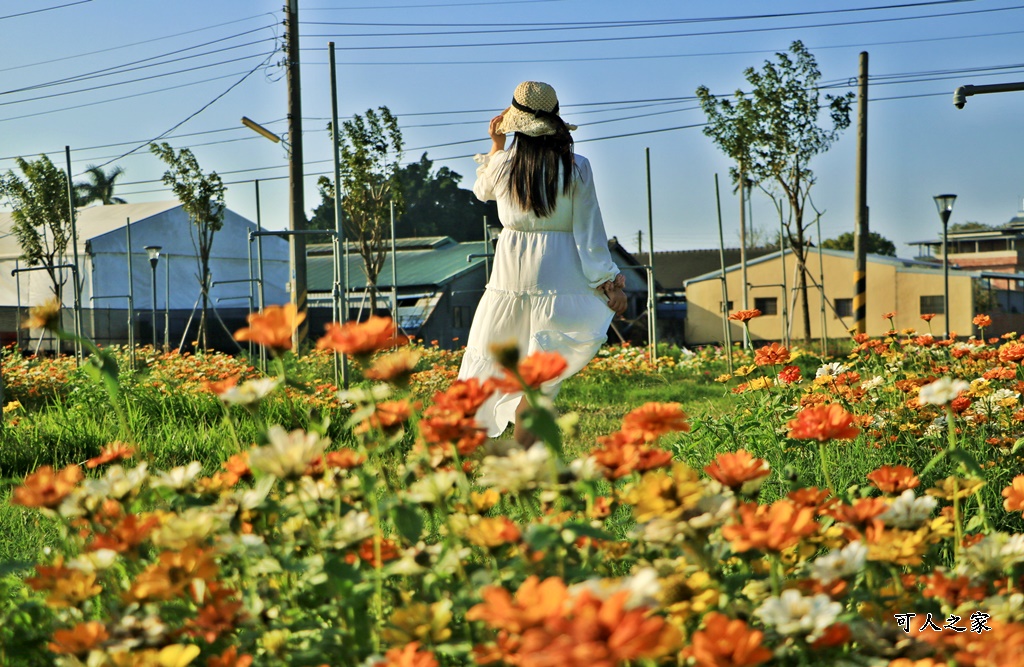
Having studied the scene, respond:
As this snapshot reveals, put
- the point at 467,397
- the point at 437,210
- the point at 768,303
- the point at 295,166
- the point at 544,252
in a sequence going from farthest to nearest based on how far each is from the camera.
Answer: the point at 437,210
the point at 768,303
the point at 295,166
the point at 544,252
the point at 467,397

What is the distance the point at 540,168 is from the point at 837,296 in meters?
29.2

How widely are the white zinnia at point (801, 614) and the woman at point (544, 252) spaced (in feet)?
8.26

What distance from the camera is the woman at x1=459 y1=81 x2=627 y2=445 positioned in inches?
139

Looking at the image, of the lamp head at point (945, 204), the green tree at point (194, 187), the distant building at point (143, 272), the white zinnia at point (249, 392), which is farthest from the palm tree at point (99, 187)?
the white zinnia at point (249, 392)

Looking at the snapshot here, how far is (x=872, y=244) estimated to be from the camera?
5253 cm

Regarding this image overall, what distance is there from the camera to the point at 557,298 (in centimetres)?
362

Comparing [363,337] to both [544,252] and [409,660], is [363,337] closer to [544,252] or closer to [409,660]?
[409,660]

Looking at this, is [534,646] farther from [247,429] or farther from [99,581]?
[247,429]

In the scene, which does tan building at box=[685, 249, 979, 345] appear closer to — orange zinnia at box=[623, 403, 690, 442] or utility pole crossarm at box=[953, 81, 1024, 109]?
utility pole crossarm at box=[953, 81, 1024, 109]

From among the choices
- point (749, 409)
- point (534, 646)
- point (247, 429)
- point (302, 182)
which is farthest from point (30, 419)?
point (302, 182)

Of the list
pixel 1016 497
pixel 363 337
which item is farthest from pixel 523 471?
pixel 1016 497

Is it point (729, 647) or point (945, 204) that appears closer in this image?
point (729, 647)

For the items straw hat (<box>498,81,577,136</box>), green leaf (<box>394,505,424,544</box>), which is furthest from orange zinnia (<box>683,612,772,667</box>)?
straw hat (<box>498,81,577,136</box>)

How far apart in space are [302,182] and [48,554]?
1179cm
